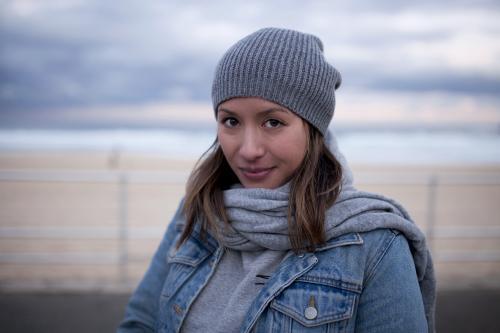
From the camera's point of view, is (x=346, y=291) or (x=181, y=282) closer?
(x=346, y=291)

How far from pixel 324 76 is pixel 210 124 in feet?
111

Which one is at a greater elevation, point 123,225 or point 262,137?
point 262,137

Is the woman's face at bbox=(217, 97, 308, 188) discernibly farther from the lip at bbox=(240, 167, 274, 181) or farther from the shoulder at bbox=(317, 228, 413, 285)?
the shoulder at bbox=(317, 228, 413, 285)

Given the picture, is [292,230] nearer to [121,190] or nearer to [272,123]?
[272,123]

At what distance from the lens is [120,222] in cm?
495

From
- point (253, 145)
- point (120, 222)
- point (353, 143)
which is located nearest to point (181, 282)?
point (253, 145)

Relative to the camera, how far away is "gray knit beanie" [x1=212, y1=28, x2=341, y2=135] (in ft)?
4.18

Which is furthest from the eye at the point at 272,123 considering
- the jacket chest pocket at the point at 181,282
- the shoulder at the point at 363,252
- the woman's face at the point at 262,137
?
the jacket chest pocket at the point at 181,282

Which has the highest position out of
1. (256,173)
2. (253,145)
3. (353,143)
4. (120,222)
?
(253,145)

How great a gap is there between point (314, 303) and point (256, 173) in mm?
471

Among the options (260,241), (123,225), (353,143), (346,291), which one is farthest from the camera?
(353,143)

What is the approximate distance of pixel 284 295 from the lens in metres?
1.26

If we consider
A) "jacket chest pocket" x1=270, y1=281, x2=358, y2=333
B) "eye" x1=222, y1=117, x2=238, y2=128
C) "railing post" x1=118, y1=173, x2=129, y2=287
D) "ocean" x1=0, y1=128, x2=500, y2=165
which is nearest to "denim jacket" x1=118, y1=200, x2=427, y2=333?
"jacket chest pocket" x1=270, y1=281, x2=358, y2=333

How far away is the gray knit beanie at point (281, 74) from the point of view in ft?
4.18
